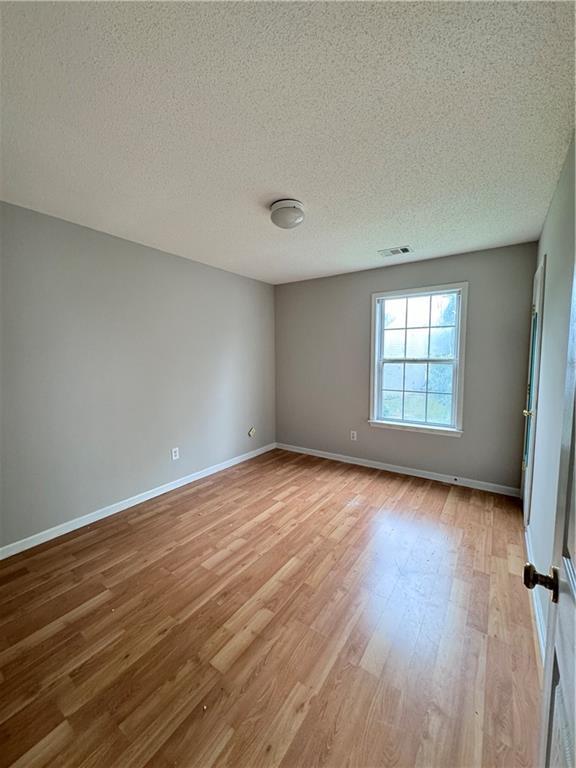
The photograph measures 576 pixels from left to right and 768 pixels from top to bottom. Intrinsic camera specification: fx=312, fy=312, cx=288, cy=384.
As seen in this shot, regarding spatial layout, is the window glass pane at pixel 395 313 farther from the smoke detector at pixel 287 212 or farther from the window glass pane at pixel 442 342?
the smoke detector at pixel 287 212

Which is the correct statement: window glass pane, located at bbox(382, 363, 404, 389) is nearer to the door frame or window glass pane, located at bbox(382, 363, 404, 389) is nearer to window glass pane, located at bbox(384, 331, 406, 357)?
window glass pane, located at bbox(384, 331, 406, 357)

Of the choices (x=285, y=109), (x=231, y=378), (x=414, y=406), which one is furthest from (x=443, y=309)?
(x=285, y=109)

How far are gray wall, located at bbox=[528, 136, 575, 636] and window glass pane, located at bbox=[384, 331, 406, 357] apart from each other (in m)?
1.61

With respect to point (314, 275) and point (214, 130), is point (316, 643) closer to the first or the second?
point (214, 130)

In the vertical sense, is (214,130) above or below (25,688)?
above

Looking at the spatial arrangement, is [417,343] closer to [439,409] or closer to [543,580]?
[439,409]

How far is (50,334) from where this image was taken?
2379 mm

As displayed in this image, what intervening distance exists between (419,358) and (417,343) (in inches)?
7.0

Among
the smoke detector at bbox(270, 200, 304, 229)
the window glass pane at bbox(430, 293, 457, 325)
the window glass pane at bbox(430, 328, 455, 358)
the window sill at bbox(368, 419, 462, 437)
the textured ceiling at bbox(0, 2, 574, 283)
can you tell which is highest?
the textured ceiling at bbox(0, 2, 574, 283)

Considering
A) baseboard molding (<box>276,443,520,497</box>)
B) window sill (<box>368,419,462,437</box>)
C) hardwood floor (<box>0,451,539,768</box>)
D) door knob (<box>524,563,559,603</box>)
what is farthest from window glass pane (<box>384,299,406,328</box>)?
door knob (<box>524,563,559,603</box>)

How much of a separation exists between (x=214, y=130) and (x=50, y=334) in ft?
6.27

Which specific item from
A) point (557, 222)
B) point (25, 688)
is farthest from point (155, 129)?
point (25, 688)

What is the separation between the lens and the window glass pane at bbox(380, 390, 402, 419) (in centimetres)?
378

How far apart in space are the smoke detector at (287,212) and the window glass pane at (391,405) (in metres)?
2.40
